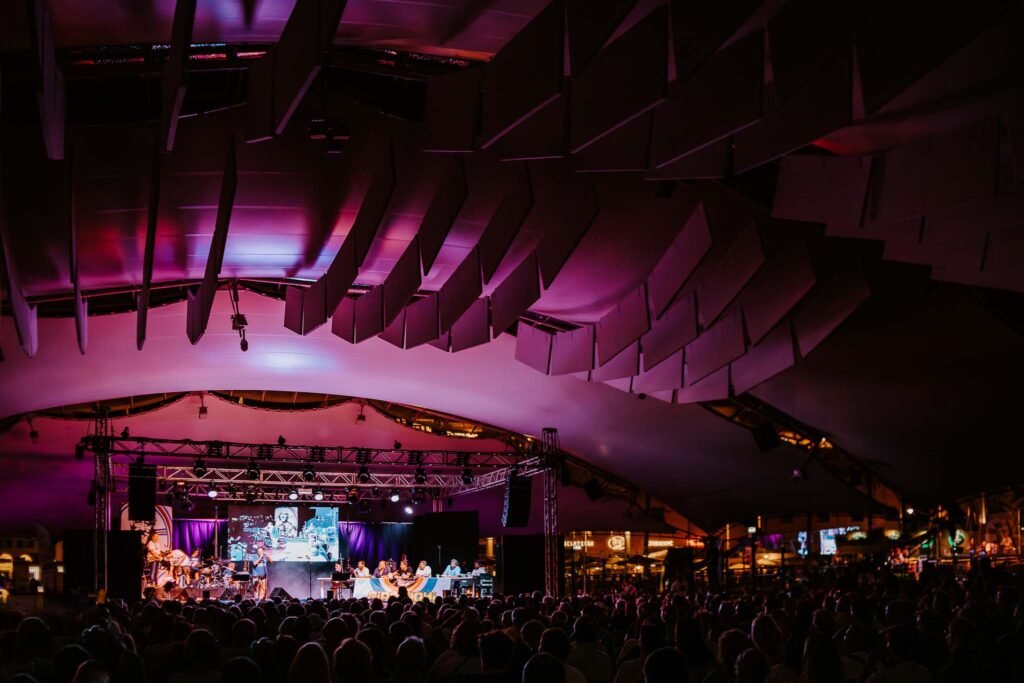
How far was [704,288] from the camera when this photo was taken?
36.7 feet

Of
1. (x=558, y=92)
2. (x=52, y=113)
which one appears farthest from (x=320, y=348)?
(x=558, y=92)

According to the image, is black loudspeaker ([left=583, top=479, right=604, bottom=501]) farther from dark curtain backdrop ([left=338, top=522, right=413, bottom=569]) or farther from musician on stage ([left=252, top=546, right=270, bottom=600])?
musician on stage ([left=252, top=546, right=270, bottom=600])

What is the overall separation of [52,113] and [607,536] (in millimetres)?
28900

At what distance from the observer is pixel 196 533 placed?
3059 centimetres

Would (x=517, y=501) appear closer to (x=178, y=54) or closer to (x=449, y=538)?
(x=449, y=538)

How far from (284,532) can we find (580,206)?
835 inches

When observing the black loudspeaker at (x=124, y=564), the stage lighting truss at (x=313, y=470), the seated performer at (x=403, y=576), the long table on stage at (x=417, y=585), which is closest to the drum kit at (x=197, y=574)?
the stage lighting truss at (x=313, y=470)

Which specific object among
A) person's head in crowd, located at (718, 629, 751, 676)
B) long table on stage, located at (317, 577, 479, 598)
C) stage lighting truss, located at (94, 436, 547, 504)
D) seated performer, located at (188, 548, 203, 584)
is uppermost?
stage lighting truss, located at (94, 436, 547, 504)

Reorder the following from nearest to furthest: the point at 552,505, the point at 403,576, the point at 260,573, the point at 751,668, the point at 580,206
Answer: the point at 751,668 < the point at 580,206 < the point at 552,505 < the point at 403,576 < the point at 260,573

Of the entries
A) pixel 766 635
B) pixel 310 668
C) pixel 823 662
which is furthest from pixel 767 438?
pixel 310 668

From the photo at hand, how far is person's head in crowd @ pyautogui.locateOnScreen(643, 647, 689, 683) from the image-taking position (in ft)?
12.9

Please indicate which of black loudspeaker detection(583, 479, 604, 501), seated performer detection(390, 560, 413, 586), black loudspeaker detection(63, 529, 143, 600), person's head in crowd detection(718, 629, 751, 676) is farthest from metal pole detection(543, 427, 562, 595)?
person's head in crowd detection(718, 629, 751, 676)

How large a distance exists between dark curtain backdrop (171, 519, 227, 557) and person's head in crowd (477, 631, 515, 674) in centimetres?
2707

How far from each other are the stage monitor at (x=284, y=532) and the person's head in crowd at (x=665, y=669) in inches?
996
